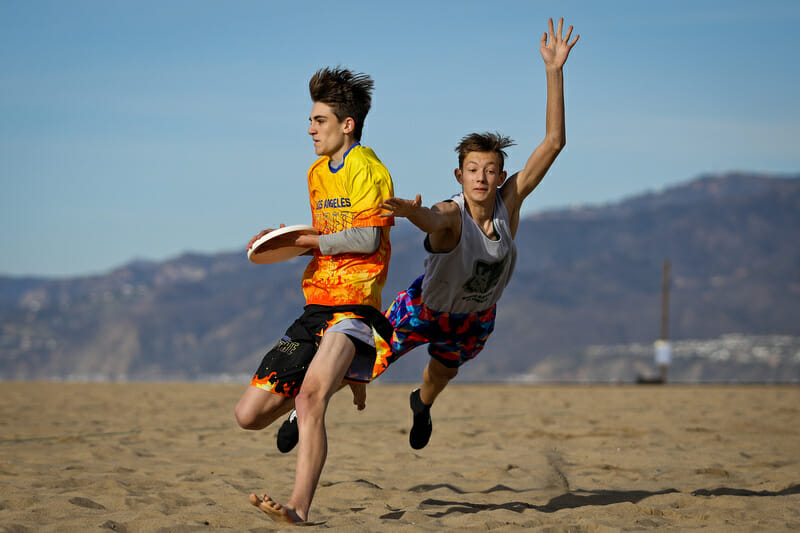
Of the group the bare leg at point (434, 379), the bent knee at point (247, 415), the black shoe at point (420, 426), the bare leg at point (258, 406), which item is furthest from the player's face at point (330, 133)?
the black shoe at point (420, 426)

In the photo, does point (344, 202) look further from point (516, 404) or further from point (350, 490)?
point (516, 404)

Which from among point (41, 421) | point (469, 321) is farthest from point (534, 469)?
point (41, 421)

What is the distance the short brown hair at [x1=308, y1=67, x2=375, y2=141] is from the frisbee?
63cm

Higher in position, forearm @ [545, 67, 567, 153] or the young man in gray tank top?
forearm @ [545, 67, 567, 153]

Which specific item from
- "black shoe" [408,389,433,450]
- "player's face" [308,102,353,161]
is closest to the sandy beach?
"black shoe" [408,389,433,450]

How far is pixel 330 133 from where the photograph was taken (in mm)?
4891

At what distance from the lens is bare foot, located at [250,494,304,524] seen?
4.30 metres

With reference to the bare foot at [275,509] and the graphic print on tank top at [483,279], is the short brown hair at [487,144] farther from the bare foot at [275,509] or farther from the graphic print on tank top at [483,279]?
the bare foot at [275,509]

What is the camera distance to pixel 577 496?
623 centimetres

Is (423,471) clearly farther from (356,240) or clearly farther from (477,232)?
(356,240)

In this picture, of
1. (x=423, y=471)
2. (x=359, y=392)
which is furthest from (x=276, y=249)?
(x=423, y=471)

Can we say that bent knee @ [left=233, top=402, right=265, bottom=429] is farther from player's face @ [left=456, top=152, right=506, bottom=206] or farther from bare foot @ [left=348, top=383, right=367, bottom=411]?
player's face @ [left=456, top=152, right=506, bottom=206]

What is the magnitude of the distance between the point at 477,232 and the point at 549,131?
2.66ft

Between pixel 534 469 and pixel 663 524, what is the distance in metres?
2.60
